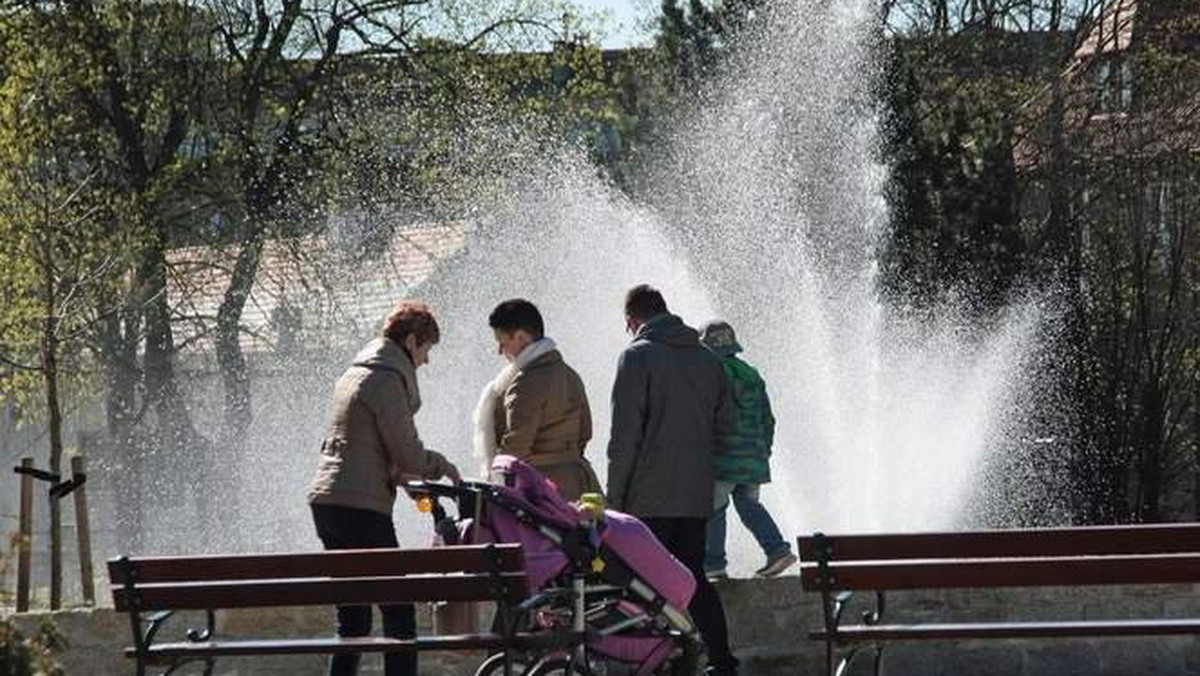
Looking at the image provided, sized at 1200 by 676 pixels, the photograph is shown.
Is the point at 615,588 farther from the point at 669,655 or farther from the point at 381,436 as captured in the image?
the point at 381,436

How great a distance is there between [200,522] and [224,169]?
13.8 feet

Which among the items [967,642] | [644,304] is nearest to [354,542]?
[644,304]

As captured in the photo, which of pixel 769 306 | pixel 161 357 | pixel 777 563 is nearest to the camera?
pixel 777 563

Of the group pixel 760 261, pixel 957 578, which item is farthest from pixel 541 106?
pixel 957 578

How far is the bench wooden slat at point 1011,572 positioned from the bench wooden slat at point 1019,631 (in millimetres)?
147

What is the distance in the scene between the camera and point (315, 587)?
9719 millimetres

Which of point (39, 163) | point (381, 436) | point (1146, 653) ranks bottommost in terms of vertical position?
point (1146, 653)

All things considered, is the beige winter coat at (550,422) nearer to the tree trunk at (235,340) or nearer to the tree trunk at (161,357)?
the tree trunk at (161,357)

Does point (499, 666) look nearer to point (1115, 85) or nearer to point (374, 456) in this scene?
point (374, 456)

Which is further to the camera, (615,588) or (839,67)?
(839,67)

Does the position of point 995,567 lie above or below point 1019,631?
above

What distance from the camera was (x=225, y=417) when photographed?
30.8m

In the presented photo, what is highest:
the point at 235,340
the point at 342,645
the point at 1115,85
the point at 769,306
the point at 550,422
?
the point at 1115,85

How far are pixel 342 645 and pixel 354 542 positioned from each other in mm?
582
